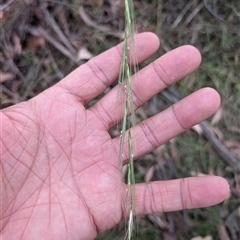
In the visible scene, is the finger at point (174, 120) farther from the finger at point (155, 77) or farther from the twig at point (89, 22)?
the twig at point (89, 22)

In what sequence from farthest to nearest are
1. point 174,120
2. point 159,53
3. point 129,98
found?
1. point 159,53
2. point 174,120
3. point 129,98

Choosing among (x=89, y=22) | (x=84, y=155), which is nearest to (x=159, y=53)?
(x=89, y=22)

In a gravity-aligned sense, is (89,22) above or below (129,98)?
Answer: above

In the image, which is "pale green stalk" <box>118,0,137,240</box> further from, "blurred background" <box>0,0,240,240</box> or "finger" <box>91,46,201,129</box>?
"blurred background" <box>0,0,240,240</box>

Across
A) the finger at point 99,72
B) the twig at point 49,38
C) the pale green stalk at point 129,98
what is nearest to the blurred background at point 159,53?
the twig at point 49,38

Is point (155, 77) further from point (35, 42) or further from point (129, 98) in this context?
point (35, 42)

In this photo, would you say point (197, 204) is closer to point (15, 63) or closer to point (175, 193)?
point (175, 193)
